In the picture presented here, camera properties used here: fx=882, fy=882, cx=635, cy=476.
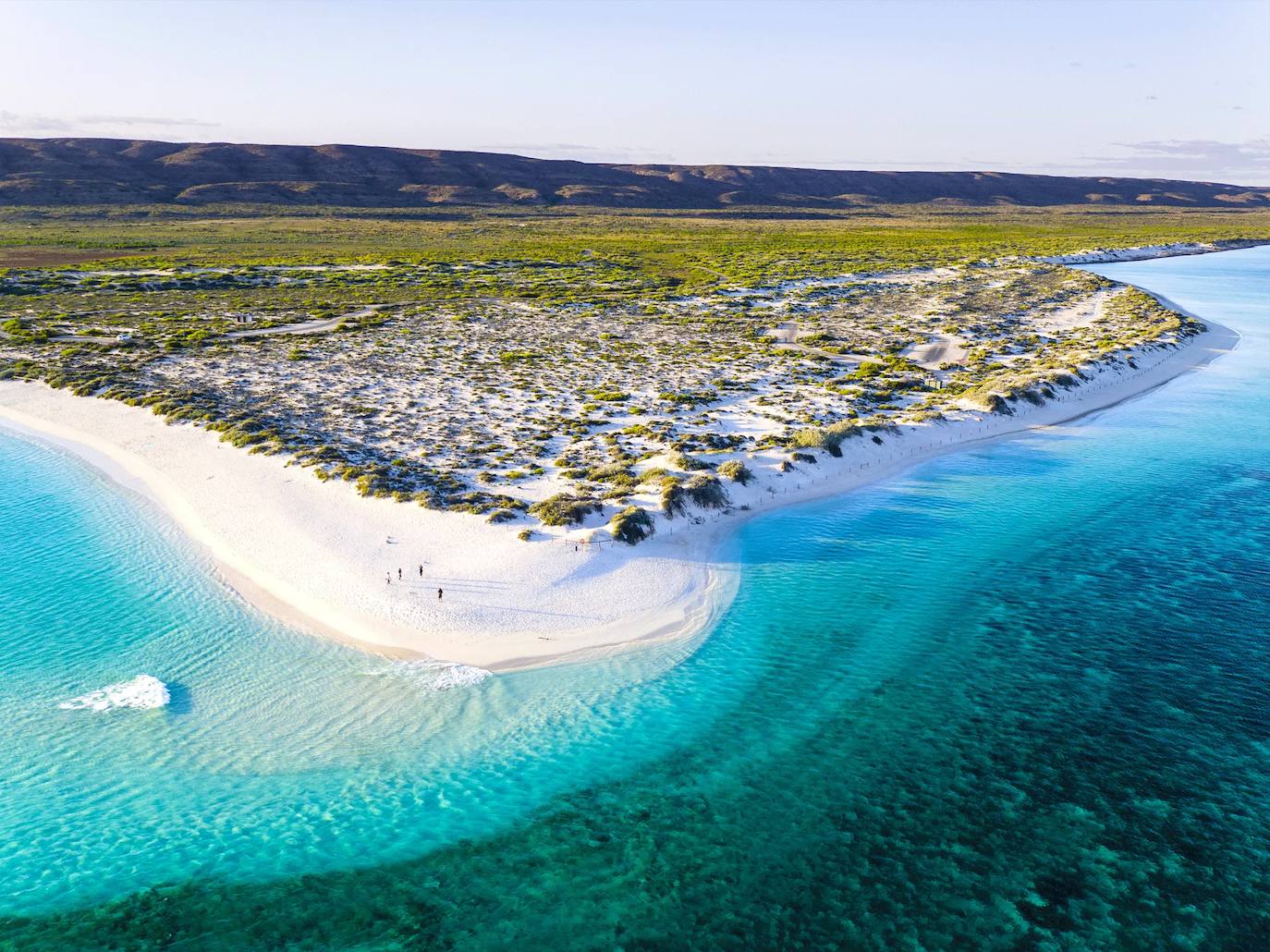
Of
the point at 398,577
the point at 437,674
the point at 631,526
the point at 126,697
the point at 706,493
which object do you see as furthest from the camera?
the point at 706,493

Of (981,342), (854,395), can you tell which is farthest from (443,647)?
(981,342)

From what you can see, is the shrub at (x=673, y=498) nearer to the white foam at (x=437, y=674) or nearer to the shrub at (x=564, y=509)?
the shrub at (x=564, y=509)

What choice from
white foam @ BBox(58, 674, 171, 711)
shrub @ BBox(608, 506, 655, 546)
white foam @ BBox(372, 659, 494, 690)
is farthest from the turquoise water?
shrub @ BBox(608, 506, 655, 546)

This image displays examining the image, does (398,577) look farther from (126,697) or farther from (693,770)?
(693,770)

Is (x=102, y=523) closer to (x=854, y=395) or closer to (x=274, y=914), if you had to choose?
(x=274, y=914)

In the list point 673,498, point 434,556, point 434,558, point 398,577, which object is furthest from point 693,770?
point 673,498

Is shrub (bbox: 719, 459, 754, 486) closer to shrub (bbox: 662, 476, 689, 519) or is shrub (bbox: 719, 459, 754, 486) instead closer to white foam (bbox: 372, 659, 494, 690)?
shrub (bbox: 662, 476, 689, 519)

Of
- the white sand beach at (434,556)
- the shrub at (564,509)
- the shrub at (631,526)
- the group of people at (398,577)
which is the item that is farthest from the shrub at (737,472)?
the group of people at (398,577)
